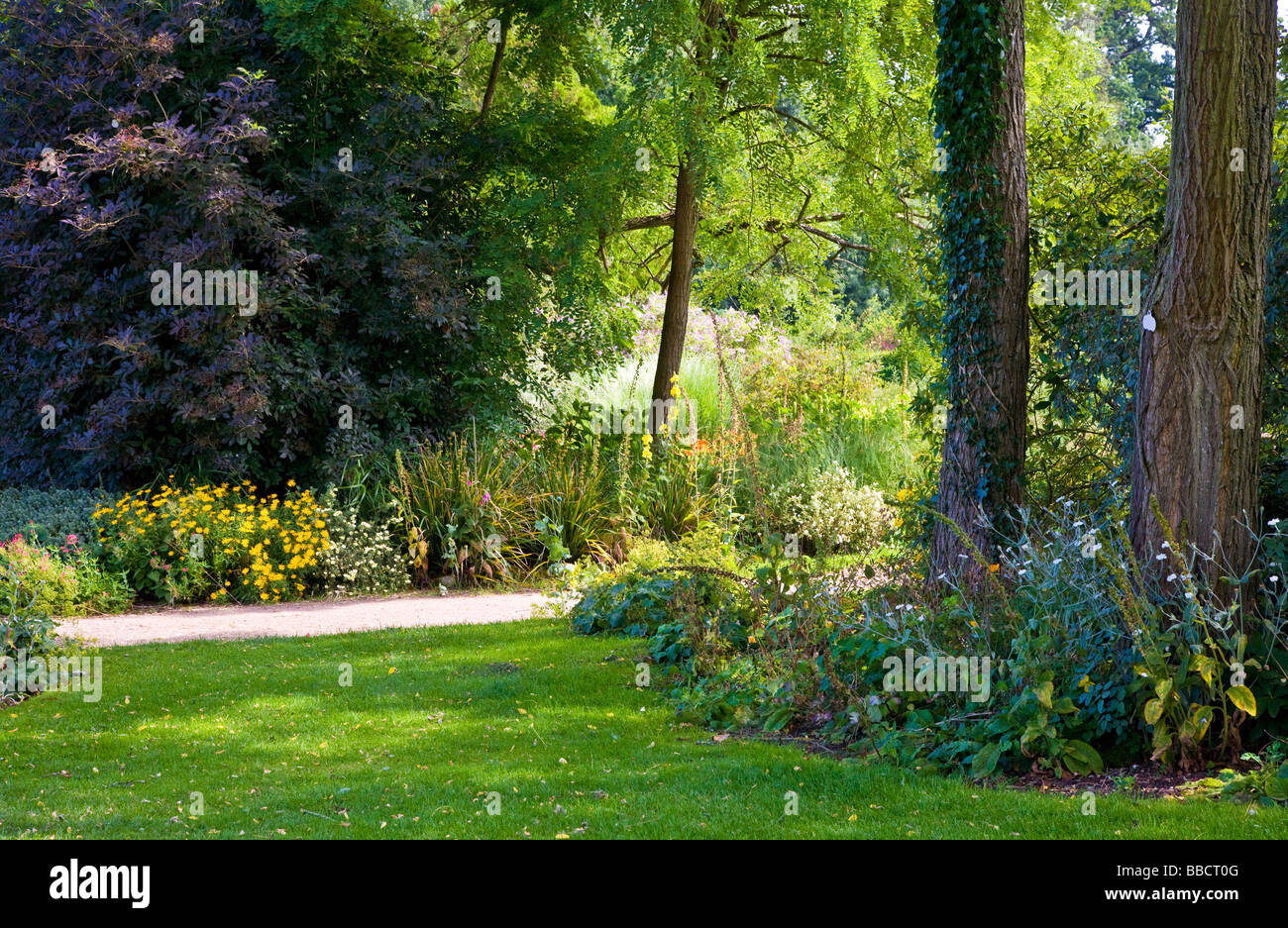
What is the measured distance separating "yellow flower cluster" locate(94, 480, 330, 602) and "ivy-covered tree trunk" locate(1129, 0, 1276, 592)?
6.36 meters

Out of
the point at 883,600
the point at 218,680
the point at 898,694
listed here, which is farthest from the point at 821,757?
the point at 218,680

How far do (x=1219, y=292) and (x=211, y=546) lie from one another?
721 cm

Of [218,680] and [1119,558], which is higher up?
[1119,558]

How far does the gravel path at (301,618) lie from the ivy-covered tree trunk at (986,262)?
3.40m

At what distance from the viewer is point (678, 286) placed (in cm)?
1142

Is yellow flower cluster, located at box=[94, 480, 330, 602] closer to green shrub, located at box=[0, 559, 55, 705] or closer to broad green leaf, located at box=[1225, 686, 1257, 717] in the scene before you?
green shrub, located at box=[0, 559, 55, 705]

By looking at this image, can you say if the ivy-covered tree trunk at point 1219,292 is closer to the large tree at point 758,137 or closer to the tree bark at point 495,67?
the large tree at point 758,137

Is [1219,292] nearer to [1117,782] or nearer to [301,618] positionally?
[1117,782]

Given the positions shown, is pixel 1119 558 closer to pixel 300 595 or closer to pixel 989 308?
pixel 989 308

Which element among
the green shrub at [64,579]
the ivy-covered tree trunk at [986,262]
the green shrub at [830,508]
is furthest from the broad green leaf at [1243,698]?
the green shrub at [64,579]

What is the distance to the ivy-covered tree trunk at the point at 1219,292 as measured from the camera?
477cm

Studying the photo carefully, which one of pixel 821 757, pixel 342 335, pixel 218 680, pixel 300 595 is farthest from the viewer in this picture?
pixel 342 335

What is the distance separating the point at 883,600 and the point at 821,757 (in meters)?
1.22
